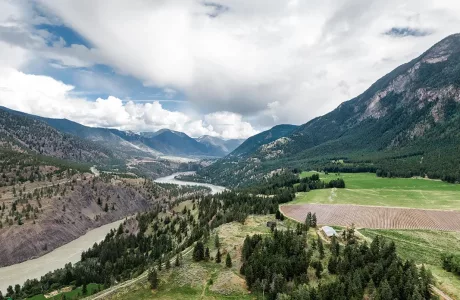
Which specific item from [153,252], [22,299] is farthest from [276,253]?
[22,299]

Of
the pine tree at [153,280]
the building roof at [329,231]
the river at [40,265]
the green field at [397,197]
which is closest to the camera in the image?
the pine tree at [153,280]

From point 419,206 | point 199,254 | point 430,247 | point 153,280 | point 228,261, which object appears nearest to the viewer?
point 153,280

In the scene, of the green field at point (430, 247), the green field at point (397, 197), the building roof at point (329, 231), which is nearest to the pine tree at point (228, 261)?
the building roof at point (329, 231)

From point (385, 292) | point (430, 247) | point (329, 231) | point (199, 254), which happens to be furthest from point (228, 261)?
point (430, 247)

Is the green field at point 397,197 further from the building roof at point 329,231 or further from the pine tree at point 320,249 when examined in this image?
the pine tree at point 320,249

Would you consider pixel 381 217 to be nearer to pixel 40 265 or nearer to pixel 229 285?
pixel 229 285
